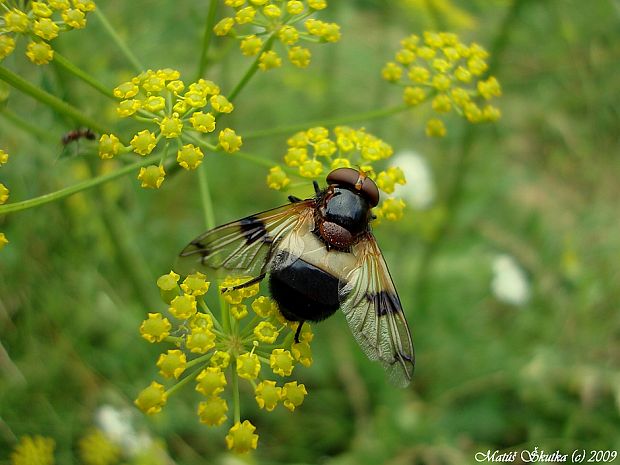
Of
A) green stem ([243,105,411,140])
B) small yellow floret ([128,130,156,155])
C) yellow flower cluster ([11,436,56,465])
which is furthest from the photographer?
yellow flower cluster ([11,436,56,465])

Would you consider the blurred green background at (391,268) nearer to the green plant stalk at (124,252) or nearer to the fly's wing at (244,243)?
the green plant stalk at (124,252)

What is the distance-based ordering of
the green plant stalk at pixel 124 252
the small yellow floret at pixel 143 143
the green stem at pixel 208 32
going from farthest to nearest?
the green plant stalk at pixel 124 252 → the green stem at pixel 208 32 → the small yellow floret at pixel 143 143

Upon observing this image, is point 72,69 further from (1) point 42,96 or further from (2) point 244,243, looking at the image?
(2) point 244,243

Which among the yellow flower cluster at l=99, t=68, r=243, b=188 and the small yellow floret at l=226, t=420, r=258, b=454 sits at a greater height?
the yellow flower cluster at l=99, t=68, r=243, b=188

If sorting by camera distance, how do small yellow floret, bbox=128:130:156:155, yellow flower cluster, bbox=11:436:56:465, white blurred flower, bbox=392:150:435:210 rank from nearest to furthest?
small yellow floret, bbox=128:130:156:155 → yellow flower cluster, bbox=11:436:56:465 → white blurred flower, bbox=392:150:435:210

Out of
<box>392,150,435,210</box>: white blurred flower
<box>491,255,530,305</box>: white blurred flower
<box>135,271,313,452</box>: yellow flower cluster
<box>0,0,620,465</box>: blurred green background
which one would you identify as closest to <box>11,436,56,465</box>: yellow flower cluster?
<box>0,0,620,465</box>: blurred green background

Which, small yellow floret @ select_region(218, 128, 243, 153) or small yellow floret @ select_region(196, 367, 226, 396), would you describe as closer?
small yellow floret @ select_region(196, 367, 226, 396)

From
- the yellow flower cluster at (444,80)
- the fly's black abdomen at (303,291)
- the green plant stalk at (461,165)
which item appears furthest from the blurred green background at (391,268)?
the fly's black abdomen at (303,291)

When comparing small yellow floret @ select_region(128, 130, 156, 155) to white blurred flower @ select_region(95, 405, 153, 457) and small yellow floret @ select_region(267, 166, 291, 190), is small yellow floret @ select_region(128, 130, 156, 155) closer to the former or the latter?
small yellow floret @ select_region(267, 166, 291, 190)
